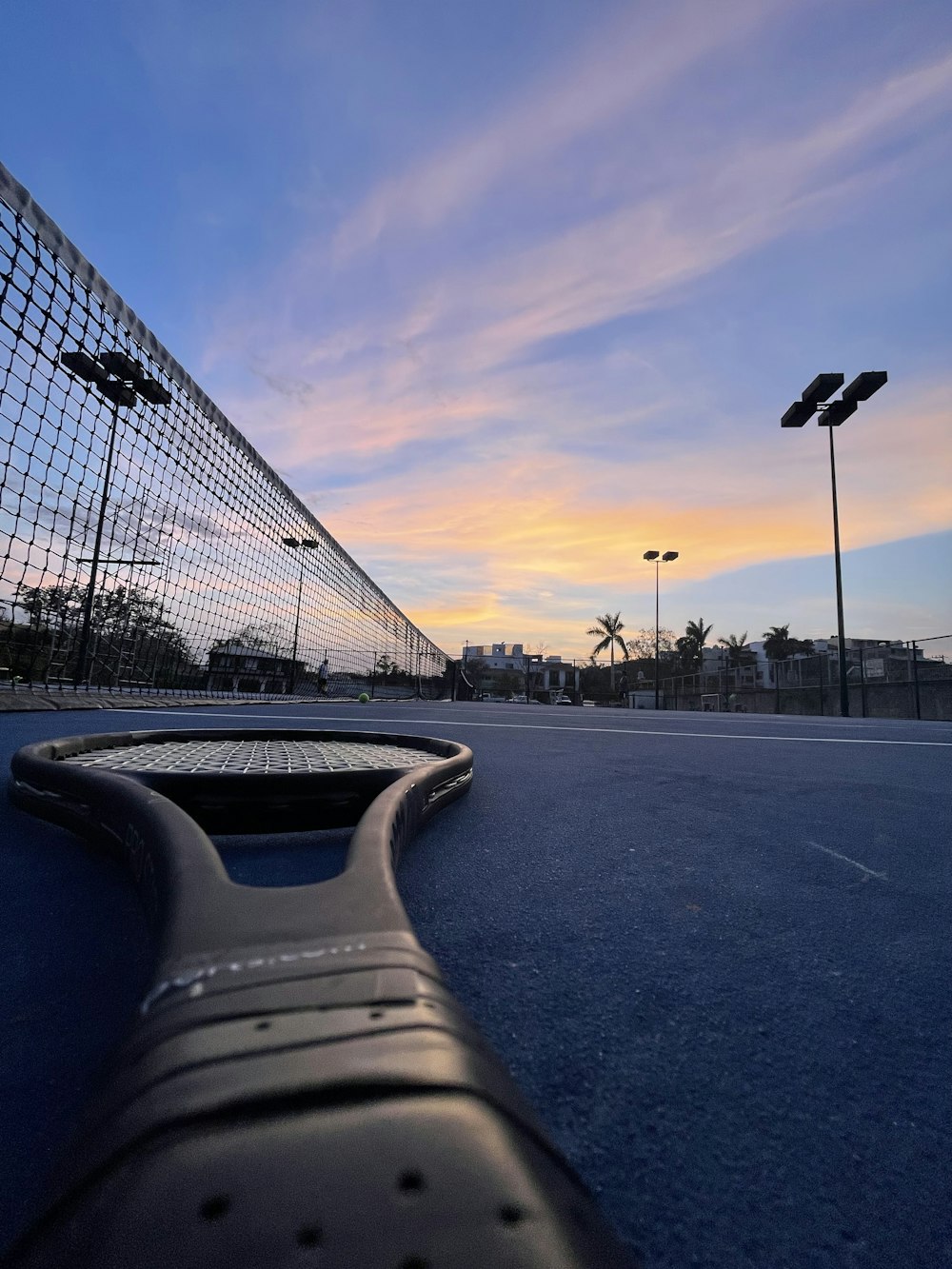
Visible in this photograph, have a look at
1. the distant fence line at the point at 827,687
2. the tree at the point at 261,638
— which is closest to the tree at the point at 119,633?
the tree at the point at 261,638

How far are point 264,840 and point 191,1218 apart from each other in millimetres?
1194

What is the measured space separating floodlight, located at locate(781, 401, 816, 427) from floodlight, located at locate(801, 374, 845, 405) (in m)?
0.11

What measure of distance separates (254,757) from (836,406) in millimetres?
18785

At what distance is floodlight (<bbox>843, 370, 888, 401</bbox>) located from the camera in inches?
621

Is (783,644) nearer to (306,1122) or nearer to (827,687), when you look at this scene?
(827,687)

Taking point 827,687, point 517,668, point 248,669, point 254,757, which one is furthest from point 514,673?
point 254,757

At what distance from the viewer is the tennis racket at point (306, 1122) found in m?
0.31

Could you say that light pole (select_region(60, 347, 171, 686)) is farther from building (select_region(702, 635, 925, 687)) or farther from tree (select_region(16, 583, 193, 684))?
building (select_region(702, 635, 925, 687))

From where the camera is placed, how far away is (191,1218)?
1.05ft

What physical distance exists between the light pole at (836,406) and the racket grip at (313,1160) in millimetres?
18072

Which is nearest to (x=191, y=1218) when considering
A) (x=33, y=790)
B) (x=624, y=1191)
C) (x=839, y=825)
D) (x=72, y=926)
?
(x=624, y=1191)

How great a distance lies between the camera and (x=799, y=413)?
16.9 meters

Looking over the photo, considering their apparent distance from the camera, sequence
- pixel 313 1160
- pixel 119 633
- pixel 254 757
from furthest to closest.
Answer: pixel 119 633 < pixel 254 757 < pixel 313 1160

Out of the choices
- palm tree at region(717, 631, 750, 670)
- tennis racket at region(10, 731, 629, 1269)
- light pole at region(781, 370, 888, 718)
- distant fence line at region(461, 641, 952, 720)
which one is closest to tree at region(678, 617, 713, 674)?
palm tree at region(717, 631, 750, 670)
